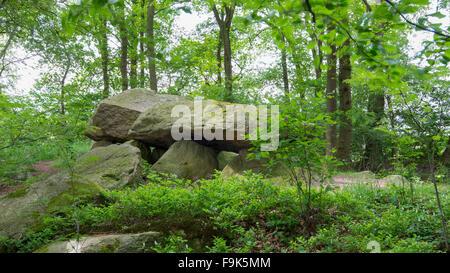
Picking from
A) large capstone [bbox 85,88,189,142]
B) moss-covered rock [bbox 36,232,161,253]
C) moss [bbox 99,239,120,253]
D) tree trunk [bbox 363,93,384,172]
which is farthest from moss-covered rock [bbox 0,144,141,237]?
tree trunk [bbox 363,93,384,172]

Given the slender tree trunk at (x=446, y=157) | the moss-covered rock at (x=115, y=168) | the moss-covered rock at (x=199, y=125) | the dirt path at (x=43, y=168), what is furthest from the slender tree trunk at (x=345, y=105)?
the dirt path at (x=43, y=168)

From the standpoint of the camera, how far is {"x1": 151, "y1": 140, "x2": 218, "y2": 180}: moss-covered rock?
6.46 metres

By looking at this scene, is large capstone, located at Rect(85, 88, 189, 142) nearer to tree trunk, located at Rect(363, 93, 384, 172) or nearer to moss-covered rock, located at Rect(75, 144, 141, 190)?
moss-covered rock, located at Rect(75, 144, 141, 190)

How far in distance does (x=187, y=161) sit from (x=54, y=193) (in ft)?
11.1

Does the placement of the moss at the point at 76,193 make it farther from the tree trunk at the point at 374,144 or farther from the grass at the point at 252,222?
the tree trunk at the point at 374,144

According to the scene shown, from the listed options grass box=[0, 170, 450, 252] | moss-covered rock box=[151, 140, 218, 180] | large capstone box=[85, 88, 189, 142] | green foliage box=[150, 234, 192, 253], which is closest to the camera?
green foliage box=[150, 234, 192, 253]

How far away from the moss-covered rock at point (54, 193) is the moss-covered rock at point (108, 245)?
0.47 m

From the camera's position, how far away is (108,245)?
2.48 metres

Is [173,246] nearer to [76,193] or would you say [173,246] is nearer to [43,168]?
[76,193]

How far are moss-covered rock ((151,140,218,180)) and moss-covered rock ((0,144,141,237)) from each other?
1.16 meters

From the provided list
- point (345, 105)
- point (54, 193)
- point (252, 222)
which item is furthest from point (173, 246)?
point (345, 105)
